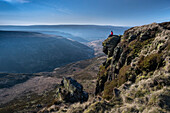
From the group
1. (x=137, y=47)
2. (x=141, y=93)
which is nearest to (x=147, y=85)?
(x=141, y=93)

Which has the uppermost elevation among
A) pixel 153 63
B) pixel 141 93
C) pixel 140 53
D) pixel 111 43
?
pixel 111 43

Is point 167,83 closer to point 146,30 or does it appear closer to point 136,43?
Result: point 136,43

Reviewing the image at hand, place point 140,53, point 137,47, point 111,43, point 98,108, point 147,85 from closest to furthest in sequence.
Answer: point 147,85 → point 98,108 → point 140,53 → point 137,47 → point 111,43

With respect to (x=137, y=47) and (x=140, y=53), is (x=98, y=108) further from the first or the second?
(x=137, y=47)

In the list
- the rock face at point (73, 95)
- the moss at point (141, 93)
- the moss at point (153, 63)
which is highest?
the moss at point (153, 63)

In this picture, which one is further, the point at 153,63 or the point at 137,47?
the point at 137,47

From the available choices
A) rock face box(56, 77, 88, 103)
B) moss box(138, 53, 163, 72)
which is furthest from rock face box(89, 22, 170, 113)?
rock face box(56, 77, 88, 103)

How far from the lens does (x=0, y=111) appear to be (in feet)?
173

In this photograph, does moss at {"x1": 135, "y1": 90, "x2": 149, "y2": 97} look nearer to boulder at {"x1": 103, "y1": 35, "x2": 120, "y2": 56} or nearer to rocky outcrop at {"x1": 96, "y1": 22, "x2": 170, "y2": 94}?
rocky outcrop at {"x1": 96, "y1": 22, "x2": 170, "y2": 94}

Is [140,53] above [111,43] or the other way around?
the other way around

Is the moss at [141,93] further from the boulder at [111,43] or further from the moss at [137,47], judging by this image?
the boulder at [111,43]

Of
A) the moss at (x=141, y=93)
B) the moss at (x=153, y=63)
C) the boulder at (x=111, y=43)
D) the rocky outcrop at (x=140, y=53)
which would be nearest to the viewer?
the moss at (x=141, y=93)

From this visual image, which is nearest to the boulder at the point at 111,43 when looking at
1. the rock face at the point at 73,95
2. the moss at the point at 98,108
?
the rock face at the point at 73,95

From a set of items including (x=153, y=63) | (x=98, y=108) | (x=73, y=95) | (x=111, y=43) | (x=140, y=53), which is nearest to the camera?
(x=98, y=108)
